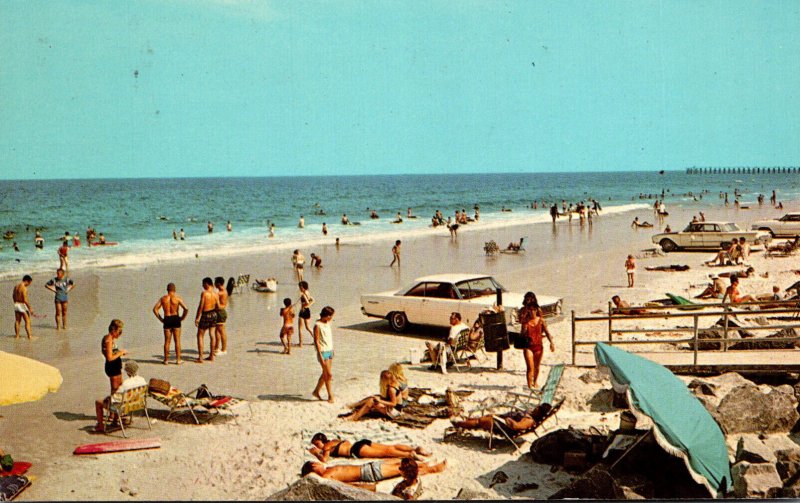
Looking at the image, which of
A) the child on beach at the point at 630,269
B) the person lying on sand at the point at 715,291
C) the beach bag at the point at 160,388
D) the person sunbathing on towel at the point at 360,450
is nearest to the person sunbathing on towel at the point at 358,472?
the person sunbathing on towel at the point at 360,450

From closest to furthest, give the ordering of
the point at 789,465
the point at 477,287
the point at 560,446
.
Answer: the point at 789,465 → the point at 560,446 → the point at 477,287

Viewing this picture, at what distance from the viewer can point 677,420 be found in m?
7.33

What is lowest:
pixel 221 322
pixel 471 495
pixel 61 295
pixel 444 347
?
pixel 471 495

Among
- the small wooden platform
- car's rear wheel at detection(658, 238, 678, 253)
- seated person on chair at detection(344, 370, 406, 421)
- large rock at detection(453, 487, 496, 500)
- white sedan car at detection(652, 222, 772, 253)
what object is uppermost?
white sedan car at detection(652, 222, 772, 253)

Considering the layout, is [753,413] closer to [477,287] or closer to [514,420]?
[514,420]

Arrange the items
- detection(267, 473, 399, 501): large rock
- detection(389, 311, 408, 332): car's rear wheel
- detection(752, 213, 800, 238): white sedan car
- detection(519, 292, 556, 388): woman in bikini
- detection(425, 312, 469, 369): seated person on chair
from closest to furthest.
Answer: detection(267, 473, 399, 501): large rock → detection(519, 292, 556, 388): woman in bikini → detection(425, 312, 469, 369): seated person on chair → detection(389, 311, 408, 332): car's rear wheel → detection(752, 213, 800, 238): white sedan car

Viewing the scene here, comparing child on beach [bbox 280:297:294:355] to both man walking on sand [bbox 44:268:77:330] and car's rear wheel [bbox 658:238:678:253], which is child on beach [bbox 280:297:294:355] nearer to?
man walking on sand [bbox 44:268:77:330]

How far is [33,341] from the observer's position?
16.5m

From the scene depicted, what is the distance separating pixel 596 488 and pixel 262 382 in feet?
22.2

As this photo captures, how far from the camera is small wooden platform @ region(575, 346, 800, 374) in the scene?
11266 millimetres

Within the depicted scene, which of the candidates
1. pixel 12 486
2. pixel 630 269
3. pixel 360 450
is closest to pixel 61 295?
pixel 12 486

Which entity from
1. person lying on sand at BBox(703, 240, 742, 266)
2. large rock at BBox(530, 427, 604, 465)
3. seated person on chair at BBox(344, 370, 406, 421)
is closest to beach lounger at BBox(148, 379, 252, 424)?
seated person on chair at BBox(344, 370, 406, 421)

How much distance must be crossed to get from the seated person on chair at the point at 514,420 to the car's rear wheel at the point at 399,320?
6.35 metres

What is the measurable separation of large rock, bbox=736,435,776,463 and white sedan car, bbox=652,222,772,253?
77.6 feet
